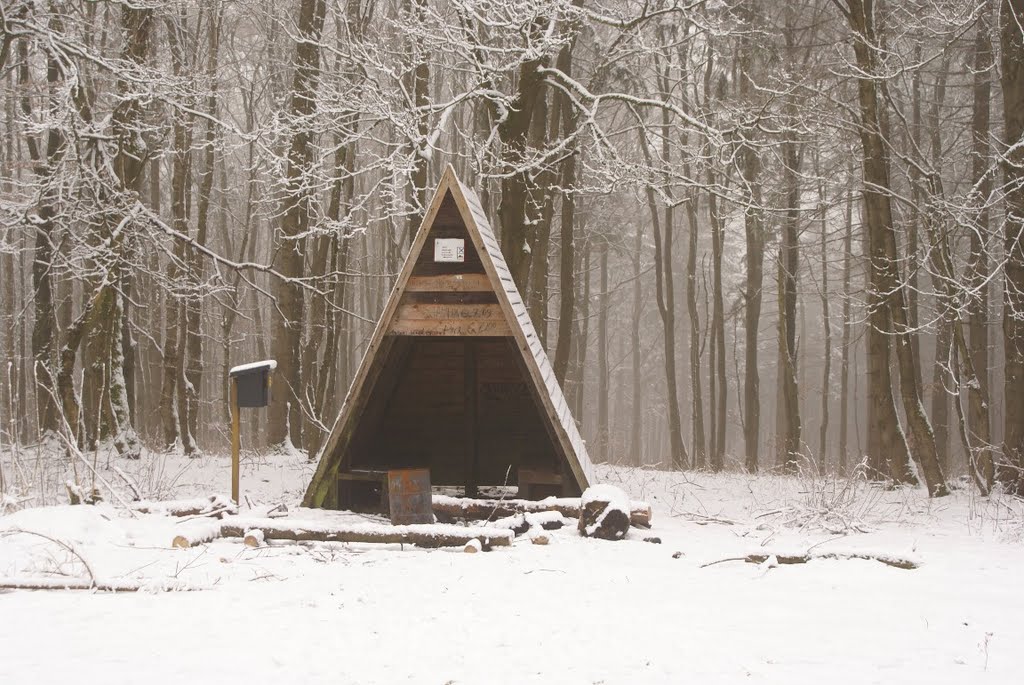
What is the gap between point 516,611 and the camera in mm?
4539

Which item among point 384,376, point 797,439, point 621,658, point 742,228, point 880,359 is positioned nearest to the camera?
point 621,658

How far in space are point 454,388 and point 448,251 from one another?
2741mm

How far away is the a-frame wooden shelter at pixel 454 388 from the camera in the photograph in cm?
763

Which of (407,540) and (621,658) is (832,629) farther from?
(407,540)

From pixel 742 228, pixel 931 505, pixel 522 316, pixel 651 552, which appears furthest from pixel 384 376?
pixel 742 228

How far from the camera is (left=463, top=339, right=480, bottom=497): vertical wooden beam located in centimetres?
923

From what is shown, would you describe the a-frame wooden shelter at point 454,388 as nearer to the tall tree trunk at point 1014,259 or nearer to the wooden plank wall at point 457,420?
the wooden plank wall at point 457,420

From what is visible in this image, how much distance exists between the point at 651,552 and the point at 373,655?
324 centimetres

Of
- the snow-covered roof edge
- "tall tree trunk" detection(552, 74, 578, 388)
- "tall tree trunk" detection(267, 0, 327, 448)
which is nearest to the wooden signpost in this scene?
the snow-covered roof edge

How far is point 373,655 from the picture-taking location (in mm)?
3740

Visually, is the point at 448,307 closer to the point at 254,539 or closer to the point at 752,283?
the point at 254,539

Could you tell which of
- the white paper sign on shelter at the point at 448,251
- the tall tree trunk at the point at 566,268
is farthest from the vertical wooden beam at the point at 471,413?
the tall tree trunk at the point at 566,268

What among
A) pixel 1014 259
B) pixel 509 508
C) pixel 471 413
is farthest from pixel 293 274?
pixel 1014 259

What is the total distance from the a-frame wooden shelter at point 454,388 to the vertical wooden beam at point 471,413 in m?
0.01
